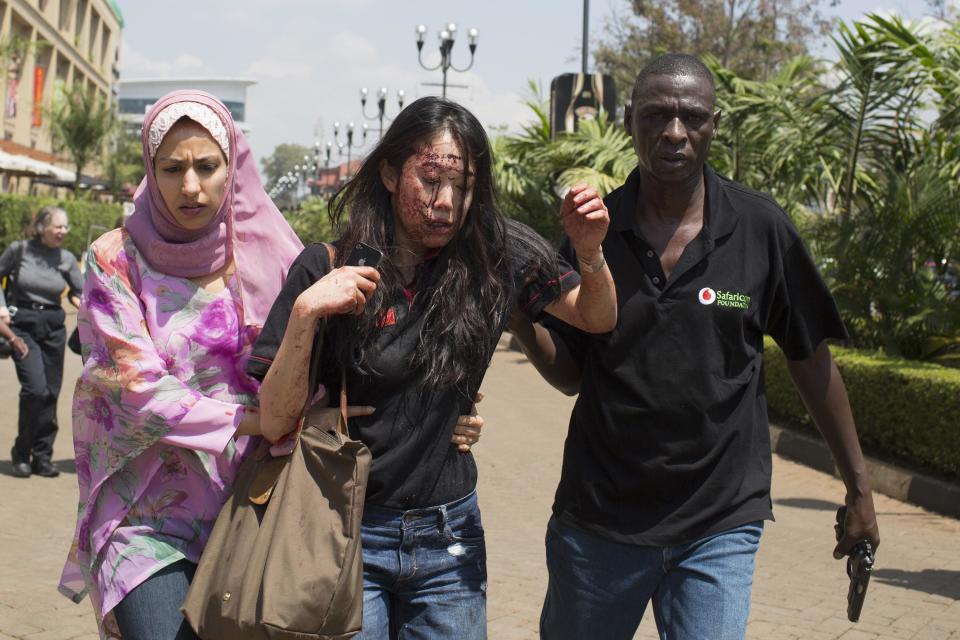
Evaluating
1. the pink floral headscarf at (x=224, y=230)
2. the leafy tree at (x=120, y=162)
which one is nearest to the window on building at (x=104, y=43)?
the leafy tree at (x=120, y=162)

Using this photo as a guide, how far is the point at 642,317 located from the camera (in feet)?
9.89

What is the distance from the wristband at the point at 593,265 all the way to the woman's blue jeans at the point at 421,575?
0.59m

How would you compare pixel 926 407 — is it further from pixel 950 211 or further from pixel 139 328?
pixel 139 328

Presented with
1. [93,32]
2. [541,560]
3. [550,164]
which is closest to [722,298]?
[541,560]

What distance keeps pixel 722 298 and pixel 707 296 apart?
0.04 m

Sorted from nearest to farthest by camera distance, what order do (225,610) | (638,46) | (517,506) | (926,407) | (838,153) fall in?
(225,610), (517,506), (926,407), (838,153), (638,46)

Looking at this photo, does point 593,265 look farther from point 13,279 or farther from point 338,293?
point 13,279

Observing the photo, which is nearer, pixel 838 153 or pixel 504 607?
pixel 504 607

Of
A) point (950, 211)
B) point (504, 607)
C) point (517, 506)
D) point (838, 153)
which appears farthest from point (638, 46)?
point (504, 607)

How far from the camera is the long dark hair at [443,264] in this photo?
2.74m

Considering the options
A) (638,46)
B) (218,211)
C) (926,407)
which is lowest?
(926,407)

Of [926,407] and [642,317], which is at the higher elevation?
[642,317]

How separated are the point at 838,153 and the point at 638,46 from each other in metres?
19.9

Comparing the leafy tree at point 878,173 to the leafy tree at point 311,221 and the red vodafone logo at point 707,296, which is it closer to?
the red vodafone logo at point 707,296
